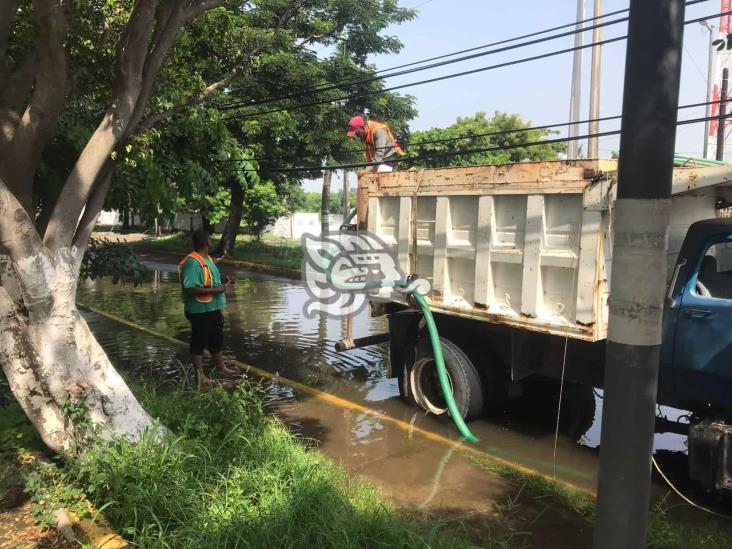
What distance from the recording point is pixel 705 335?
4.20 meters

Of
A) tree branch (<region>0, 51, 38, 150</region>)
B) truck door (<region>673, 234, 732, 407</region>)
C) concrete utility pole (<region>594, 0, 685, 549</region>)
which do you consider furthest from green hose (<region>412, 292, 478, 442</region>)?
tree branch (<region>0, 51, 38, 150</region>)

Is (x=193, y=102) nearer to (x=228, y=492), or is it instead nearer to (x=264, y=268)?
(x=228, y=492)

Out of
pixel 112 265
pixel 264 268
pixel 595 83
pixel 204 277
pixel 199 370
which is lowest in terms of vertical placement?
pixel 199 370

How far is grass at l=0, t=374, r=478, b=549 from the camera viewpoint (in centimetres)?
318

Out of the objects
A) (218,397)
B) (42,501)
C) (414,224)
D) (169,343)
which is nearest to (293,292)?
(169,343)

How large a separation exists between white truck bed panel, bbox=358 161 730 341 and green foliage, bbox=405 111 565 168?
1815cm

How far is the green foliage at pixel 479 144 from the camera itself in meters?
26.2

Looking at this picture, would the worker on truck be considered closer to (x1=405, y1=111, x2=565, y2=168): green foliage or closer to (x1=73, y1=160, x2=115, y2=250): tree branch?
(x1=73, y1=160, x2=115, y2=250): tree branch

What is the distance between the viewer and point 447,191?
18.7 ft

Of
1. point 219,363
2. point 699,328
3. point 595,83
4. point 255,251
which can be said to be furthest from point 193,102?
point 255,251

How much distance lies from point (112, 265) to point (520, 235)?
397 centimetres

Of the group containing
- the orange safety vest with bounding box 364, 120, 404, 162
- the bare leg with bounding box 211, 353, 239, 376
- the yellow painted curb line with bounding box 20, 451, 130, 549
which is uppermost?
the orange safety vest with bounding box 364, 120, 404, 162

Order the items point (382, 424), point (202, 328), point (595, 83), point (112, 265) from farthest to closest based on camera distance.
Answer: point (595, 83)
point (202, 328)
point (112, 265)
point (382, 424)

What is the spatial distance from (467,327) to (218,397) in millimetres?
2437
